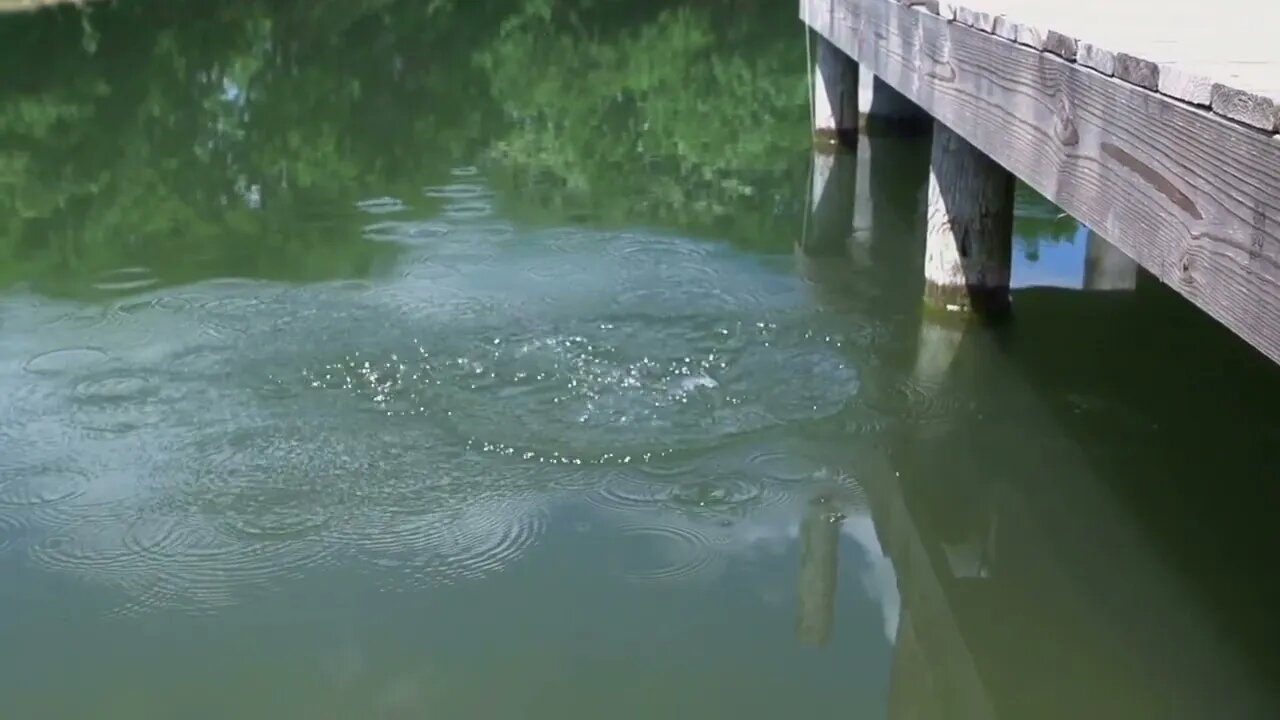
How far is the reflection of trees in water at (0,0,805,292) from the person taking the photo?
929 centimetres

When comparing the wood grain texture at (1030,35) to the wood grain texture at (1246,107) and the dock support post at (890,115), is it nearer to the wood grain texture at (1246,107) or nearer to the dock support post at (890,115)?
the wood grain texture at (1246,107)

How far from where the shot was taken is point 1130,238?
3.11 metres

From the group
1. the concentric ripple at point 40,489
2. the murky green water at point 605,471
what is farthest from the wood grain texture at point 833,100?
the concentric ripple at point 40,489

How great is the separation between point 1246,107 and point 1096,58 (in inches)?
36.6

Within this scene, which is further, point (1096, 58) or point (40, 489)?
point (40, 489)

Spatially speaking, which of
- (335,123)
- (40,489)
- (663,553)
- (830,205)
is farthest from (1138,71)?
(335,123)

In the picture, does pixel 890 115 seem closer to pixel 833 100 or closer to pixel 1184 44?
pixel 833 100

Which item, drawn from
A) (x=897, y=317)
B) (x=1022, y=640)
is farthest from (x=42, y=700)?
(x=897, y=317)

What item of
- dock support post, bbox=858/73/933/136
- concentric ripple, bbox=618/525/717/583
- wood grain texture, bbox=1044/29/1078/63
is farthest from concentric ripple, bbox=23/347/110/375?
dock support post, bbox=858/73/933/136

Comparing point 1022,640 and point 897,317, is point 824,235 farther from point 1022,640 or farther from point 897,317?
point 1022,640

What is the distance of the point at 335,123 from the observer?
13.9 m

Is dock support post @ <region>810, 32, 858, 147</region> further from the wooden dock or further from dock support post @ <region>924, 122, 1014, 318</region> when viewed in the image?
the wooden dock

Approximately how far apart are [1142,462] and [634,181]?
239 inches

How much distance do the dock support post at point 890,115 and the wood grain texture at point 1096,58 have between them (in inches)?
340
